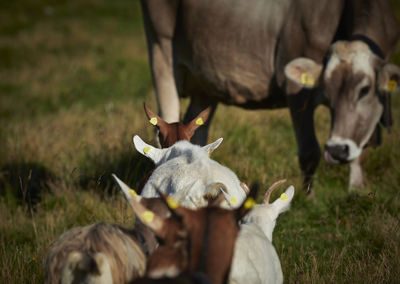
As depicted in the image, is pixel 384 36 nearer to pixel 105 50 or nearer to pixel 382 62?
pixel 382 62

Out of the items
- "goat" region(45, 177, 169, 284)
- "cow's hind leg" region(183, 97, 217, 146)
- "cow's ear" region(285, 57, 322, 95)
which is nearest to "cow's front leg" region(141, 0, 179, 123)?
"cow's hind leg" region(183, 97, 217, 146)

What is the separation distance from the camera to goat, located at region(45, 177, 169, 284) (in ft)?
6.39

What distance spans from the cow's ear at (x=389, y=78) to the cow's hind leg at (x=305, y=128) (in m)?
0.67

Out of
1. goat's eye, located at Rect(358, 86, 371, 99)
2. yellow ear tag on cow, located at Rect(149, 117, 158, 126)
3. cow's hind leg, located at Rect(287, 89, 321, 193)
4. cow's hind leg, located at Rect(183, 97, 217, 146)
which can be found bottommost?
cow's hind leg, located at Rect(183, 97, 217, 146)

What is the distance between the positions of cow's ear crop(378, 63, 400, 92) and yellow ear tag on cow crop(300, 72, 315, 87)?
57 centimetres

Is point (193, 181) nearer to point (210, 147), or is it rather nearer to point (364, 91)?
point (210, 147)

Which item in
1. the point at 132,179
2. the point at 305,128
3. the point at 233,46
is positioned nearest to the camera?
the point at 305,128

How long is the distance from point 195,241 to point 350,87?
301 cm

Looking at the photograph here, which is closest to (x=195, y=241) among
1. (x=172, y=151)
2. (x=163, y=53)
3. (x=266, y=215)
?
(x=266, y=215)

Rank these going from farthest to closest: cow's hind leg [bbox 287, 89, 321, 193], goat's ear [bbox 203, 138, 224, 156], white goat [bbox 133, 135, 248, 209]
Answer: cow's hind leg [bbox 287, 89, 321, 193]
goat's ear [bbox 203, 138, 224, 156]
white goat [bbox 133, 135, 248, 209]

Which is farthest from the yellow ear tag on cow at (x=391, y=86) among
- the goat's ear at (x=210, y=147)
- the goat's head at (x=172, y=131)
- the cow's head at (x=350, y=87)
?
the goat's ear at (x=210, y=147)

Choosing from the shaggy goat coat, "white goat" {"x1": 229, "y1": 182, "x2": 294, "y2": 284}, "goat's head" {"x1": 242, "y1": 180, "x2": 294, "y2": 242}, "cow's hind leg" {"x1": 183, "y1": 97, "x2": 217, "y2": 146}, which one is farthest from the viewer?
"cow's hind leg" {"x1": 183, "y1": 97, "x2": 217, "y2": 146}

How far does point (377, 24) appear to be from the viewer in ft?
15.2

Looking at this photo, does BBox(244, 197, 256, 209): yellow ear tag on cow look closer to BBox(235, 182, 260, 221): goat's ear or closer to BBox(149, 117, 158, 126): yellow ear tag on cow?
BBox(235, 182, 260, 221): goat's ear
